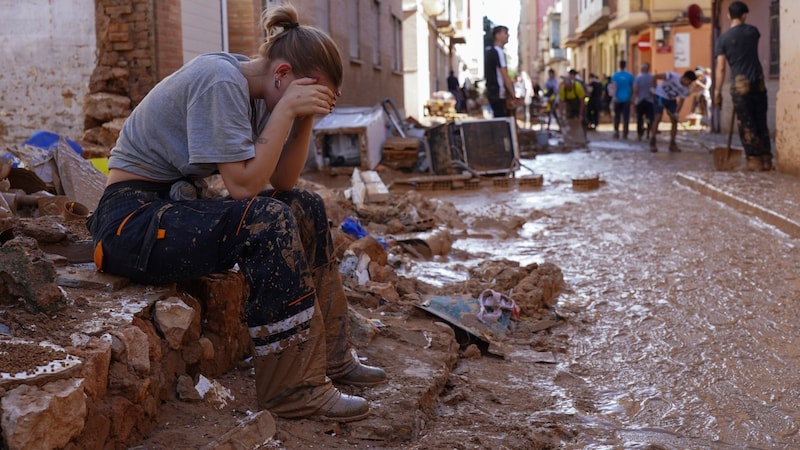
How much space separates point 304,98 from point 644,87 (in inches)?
656

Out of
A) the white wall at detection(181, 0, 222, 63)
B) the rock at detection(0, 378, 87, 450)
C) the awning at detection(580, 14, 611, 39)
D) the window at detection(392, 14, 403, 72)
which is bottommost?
the rock at detection(0, 378, 87, 450)

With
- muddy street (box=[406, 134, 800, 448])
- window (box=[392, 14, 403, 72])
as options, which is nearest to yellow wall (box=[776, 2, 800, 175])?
muddy street (box=[406, 134, 800, 448])

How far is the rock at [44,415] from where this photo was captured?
205cm

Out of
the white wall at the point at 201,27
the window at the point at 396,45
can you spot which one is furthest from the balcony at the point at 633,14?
the white wall at the point at 201,27

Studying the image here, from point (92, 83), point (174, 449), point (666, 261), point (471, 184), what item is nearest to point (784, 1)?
point (471, 184)

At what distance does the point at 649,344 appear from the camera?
4.29 metres

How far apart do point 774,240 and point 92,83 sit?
6.43m

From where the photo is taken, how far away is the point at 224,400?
2.93 metres

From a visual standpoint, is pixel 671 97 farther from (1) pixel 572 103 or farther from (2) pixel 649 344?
(2) pixel 649 344

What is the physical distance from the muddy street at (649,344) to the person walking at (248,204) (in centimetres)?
→ 53

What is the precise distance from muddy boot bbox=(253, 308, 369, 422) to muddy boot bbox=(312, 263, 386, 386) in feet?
0.94

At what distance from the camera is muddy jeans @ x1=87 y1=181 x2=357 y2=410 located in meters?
2.70

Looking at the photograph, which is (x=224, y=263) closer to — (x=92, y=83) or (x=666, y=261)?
(x=666, y=261)

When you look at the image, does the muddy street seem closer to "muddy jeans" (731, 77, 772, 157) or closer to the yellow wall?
the yellow wall
